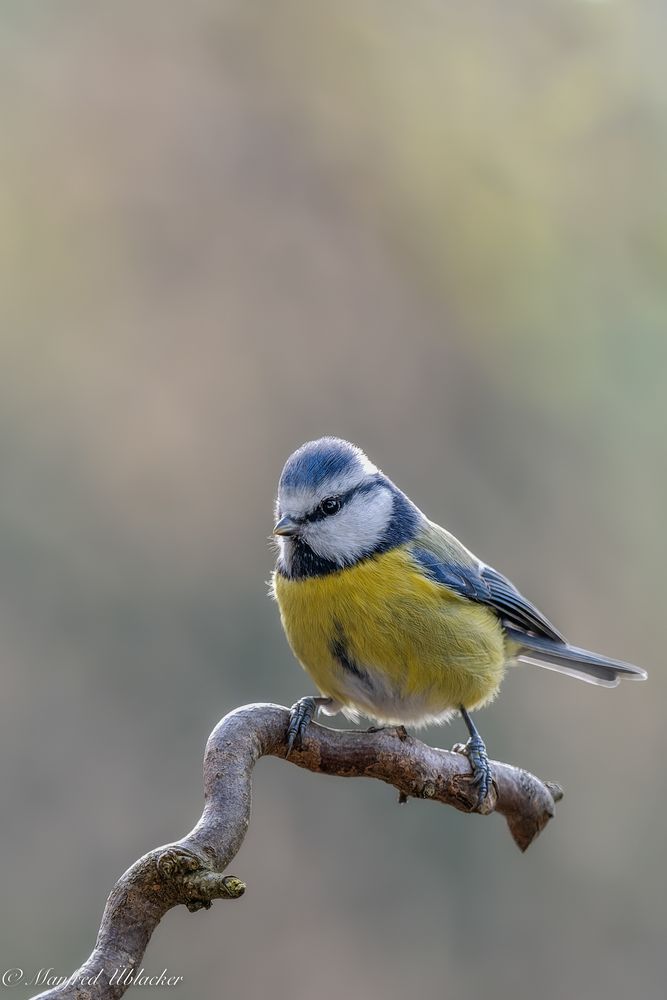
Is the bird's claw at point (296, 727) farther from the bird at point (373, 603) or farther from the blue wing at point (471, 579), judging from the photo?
the blue wing at point (471, 579)

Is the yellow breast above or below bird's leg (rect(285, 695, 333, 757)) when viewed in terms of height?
above

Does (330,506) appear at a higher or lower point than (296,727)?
higher

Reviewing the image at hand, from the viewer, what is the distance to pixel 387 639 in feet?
6.60

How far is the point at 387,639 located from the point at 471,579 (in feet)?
1.23

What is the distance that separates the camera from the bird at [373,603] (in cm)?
201

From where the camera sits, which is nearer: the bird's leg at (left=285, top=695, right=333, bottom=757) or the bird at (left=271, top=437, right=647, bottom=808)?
the bird's leg at (left=285, top=695, right=333, bottom=757)

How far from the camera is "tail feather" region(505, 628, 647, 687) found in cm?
250

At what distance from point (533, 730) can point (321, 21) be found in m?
3.14

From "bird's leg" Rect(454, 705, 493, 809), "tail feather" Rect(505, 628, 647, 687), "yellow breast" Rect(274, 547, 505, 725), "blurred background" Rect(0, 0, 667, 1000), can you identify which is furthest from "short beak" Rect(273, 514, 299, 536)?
"blurred background" Rect(0, 0, 667, 1000)

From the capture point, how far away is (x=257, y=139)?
4809 mm

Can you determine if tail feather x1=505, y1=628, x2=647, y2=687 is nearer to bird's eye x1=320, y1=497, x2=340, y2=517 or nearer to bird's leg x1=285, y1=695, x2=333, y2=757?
bird's eye x1=320, y1=497, x2=340, y2=517

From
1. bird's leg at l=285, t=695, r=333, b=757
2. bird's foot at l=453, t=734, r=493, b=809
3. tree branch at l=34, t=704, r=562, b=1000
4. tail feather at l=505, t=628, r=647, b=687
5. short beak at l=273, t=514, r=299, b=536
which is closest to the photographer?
tree branch at l=34, t=704, r=562, b=1000

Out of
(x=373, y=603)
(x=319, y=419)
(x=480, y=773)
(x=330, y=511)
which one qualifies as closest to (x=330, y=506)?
(x=330, y=511)

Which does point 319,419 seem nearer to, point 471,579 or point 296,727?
point 471,579
